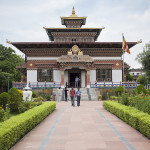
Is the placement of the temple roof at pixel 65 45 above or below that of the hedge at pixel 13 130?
above

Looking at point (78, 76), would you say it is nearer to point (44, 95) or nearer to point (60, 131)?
point (44, 95)

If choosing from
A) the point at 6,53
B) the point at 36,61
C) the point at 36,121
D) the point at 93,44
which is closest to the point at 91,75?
the point at 93,44

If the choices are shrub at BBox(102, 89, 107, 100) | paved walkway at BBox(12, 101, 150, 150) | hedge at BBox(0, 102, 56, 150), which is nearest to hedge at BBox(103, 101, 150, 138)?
paved walkway at BBox(12, 101, 150, 150)

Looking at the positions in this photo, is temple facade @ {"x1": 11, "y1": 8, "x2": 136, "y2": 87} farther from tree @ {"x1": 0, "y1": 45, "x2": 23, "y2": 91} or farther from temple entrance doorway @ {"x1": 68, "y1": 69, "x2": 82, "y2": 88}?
tree @ {"x1": 0, "y1": 45, "x2": 23, "y2": 91}

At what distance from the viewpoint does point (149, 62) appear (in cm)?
4284

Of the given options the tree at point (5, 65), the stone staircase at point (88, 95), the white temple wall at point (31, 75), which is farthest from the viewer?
the tree at point (5, 65)

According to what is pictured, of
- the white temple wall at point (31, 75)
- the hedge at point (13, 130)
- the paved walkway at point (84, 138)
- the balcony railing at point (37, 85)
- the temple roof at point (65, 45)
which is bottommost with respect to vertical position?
the paved walkway at point (84, 138)

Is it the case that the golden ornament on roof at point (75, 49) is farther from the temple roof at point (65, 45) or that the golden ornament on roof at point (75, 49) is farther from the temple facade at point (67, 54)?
the temple roof at point (65, 45)

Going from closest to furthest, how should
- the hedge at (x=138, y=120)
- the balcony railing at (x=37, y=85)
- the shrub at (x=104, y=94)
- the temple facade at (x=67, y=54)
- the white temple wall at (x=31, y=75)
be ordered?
1. the hedge at (x=138, y=120)
2. the shrub at (x=104, y=94)
3. the balcony railing at (x=37, y=85)
4. the temple facade at (x=67, y=54)
5. the white temple wall at (x=31, y=75)

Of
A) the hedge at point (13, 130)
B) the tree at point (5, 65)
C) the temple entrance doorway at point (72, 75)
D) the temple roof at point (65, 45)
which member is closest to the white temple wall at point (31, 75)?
the temple roof at point (65, 45)

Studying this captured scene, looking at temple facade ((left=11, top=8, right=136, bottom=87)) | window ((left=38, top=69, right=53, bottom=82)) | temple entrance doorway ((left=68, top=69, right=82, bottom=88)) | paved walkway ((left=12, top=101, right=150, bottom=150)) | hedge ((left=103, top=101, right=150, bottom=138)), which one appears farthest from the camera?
temple entrance doorway ((left=68, top=69, right=82, bottom=88))

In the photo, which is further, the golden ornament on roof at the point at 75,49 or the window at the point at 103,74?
the window at the point at 103,74

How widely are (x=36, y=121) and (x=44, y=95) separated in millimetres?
16817

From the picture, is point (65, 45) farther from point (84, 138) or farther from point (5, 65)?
point (84, 138)
